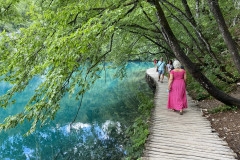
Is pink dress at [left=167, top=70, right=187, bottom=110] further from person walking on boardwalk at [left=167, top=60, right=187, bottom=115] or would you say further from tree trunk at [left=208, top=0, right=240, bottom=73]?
tree trunk at [left=208, top=0, right=240, bottom=73]

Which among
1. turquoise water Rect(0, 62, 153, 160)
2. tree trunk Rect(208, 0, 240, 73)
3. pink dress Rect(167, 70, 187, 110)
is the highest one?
tree trunk Rect(208, 0, 240, 73)

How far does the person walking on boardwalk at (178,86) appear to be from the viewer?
599cm

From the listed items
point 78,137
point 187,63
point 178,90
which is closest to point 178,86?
point 178,90

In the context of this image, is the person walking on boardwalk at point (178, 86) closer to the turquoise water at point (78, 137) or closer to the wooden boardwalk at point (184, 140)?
the wooden boardwalk at point (184, 140)

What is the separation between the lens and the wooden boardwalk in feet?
12.9

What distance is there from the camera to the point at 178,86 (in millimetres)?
6020

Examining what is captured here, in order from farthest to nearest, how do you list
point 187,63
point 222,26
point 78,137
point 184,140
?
point 78,137 → point 187,63 → point 222,26 → point 184,140

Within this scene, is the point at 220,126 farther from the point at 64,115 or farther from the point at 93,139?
the point at 64,115

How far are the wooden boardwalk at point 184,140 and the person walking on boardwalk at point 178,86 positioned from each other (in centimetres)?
46

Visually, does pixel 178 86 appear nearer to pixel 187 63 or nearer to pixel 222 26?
pixel 187 63

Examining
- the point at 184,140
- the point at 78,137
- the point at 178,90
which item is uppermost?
the point at 178,90

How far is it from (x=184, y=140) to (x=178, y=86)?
205cm

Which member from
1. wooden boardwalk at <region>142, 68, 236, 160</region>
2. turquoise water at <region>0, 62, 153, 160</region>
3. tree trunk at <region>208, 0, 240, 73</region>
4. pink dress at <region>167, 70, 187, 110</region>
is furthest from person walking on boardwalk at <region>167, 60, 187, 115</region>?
turquoise water at <region>0, 62, 153, 160</region>

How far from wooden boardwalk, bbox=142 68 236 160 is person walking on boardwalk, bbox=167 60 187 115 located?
463mm
